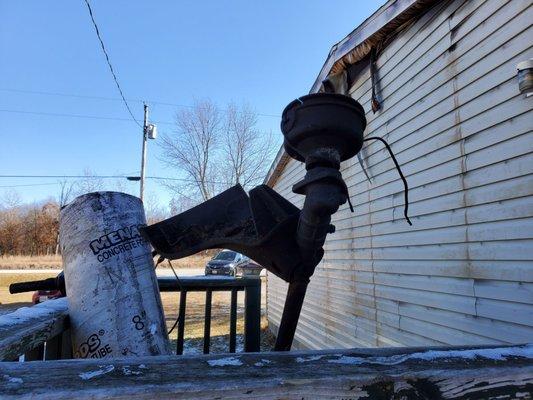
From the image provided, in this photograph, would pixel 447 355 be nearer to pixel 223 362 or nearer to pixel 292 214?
pixel 223 362

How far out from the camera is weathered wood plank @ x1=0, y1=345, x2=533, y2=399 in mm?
641

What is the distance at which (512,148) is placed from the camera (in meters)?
2.53

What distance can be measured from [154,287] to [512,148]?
7.26ft

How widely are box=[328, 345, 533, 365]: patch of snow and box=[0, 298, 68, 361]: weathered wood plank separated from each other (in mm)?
883

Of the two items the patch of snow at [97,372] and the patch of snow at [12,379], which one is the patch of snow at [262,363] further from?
the patch of snow at [12,379]

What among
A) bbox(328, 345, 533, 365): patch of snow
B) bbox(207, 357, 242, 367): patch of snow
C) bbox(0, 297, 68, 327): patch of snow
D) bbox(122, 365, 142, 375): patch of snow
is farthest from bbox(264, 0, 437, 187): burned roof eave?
bbox(122, 365, 142, 375): patch of snow

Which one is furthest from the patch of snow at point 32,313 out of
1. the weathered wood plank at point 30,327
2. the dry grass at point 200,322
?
the dry grass at point 200,322

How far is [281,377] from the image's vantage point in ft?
2.28

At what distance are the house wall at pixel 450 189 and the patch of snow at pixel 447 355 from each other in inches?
69.3

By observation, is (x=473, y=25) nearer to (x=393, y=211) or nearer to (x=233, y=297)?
(x=393, y=211)

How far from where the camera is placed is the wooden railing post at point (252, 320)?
2449mm

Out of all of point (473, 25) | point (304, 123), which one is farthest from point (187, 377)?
point (473, 25)

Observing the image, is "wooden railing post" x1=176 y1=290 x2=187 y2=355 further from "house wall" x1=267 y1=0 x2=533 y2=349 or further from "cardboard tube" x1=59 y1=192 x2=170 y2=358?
"house wall" x1=267 y1=0 x2=533 y2=349

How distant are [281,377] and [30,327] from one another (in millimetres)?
1037
